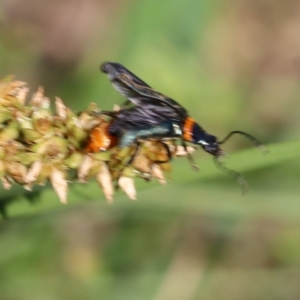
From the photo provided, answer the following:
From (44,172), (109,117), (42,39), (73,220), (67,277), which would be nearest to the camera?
(44,172)

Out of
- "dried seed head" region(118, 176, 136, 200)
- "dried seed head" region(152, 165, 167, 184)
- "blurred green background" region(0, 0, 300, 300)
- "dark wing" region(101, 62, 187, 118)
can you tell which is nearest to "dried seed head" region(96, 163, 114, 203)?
"dried seed head" region(118, 176, 136, 200)

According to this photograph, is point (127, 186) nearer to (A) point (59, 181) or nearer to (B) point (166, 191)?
(A) point (59, 181)

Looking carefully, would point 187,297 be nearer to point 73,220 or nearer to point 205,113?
point 73,220

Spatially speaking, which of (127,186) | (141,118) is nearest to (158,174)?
(127,186)

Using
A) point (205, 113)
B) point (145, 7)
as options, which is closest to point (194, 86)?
point (205, 113)

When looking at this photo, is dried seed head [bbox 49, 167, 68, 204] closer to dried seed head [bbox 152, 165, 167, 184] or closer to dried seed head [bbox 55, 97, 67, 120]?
dried seed head [bbox 55, 97, 67, 120]

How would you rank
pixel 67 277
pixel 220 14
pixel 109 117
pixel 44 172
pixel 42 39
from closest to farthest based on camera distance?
pixel 44 172 < pixel 109 117 < pixel 67 277 < pixel 42 39 < pixel 220 14

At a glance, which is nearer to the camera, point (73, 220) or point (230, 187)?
point (230, 187)
